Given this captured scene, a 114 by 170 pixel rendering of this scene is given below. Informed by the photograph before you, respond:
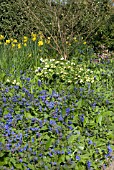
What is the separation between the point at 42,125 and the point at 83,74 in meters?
1.91

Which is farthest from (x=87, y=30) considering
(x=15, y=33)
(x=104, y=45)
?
(x=15, y=33)

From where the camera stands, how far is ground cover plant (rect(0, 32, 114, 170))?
2.96 metres

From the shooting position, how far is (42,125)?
11.1 feet

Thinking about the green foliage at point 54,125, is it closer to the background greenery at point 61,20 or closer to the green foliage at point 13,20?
the background greenery at point 61,20

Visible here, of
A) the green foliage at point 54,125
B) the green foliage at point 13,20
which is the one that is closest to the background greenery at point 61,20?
the green foliage at point 13,20

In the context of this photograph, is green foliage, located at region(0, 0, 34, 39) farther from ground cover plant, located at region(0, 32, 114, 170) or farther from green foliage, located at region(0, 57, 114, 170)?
green foliage, located at region(0, 57, 114, 170)

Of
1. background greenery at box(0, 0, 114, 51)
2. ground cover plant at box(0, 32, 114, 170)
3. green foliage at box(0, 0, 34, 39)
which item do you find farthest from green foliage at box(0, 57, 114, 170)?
green foliage at box(0, 0, 34, 39)

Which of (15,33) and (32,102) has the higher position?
(15,33)

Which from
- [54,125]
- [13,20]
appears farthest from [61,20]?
[54,125]

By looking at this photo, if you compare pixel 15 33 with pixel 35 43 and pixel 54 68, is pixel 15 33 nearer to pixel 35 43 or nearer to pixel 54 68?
pixel 35 43

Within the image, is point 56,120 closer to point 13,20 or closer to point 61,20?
point 61,20

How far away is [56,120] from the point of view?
3555 mm

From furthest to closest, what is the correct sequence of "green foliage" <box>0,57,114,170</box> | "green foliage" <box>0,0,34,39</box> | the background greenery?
"green foliage" <box>0,0,34,39</box>, the background greenery, "green foliage" <box>0,57,114,170</box>

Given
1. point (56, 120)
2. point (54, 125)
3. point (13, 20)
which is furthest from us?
point (13, 20)
